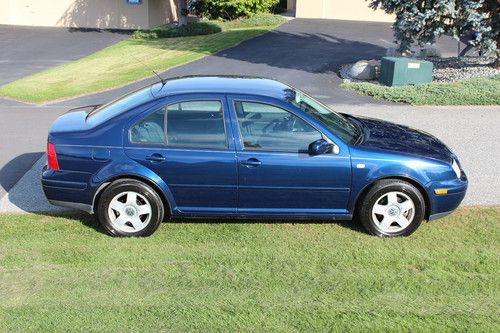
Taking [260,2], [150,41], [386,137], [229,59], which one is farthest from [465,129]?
[260,2]

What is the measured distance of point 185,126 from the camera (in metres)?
5.91

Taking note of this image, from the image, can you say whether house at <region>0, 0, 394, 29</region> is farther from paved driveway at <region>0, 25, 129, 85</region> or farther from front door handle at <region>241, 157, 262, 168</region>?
front door handle at <region>241, 157, 262, 168</region>

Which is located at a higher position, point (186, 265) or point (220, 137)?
point (220, 137)

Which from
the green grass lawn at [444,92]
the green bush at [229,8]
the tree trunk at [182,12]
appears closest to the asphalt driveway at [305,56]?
the green grass lawn at [444,92]

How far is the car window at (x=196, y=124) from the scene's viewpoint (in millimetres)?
5855

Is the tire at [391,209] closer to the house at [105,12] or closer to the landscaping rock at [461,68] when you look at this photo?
the landscaping rock at [461,68]

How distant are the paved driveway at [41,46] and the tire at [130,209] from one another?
11.6 metres

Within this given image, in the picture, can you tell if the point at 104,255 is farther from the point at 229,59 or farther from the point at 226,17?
the point at 226,17

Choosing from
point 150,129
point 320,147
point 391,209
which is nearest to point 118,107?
point 150,129

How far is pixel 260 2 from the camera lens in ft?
98.7

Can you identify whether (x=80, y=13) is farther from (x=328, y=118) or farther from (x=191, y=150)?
(x=191, y=150)

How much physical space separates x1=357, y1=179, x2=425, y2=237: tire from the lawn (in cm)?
958

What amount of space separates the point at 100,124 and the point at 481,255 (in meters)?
3.96

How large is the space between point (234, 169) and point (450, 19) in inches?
447
